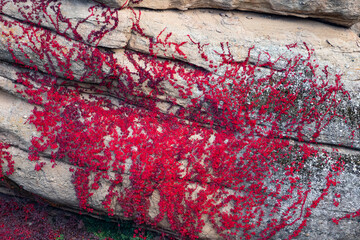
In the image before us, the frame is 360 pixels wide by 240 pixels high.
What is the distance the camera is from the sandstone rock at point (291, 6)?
22.9ft

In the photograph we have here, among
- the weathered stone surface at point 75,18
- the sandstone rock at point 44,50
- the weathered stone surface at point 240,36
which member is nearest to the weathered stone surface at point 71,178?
the sandstone rock at point 44,50

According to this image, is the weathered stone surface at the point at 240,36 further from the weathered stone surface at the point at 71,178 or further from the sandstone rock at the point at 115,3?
the weathered stone surface at the point at 71,178

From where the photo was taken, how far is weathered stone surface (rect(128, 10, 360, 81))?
268 inches

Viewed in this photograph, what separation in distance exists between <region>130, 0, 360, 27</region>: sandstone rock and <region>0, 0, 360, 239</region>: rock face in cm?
6

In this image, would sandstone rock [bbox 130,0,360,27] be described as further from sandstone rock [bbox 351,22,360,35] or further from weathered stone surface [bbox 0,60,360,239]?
weathered stone surface [bbox 0,60,360,239]

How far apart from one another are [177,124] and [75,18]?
2.97m

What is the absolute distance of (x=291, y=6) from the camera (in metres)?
→ 7.07

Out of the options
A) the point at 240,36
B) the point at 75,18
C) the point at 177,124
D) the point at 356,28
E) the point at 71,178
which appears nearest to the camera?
the point at 75,18

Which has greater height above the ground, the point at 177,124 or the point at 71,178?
the point at 177,124

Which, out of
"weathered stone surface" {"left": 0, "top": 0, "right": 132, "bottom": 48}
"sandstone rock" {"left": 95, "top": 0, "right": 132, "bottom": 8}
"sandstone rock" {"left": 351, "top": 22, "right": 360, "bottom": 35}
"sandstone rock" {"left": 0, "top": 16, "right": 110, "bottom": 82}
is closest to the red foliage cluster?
"sandstone rock" {"left": 0, "top": 16, "right": 110, "bottom": 82}

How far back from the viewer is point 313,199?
660 centimetres

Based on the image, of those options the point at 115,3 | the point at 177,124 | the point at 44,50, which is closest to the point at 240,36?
the point at 177,124

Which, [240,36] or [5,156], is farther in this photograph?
[240,36]

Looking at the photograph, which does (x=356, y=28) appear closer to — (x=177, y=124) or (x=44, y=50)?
(x=177, y=124)
